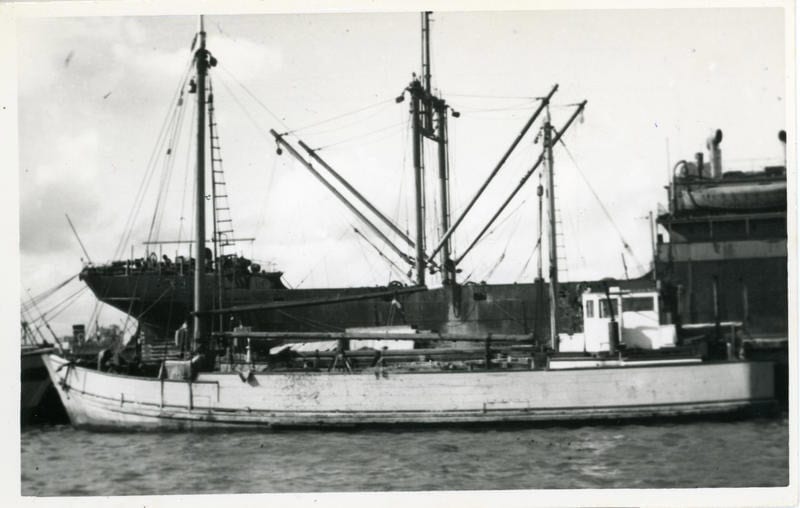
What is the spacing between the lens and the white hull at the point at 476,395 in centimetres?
1877

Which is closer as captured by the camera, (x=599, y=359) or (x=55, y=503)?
(x=55, y=503)

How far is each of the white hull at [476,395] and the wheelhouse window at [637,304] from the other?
1.86 m

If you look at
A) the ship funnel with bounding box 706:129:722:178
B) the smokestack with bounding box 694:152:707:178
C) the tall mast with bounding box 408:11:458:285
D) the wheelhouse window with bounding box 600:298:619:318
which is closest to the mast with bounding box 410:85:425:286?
the tall mast with bounding box 408:11:458:285

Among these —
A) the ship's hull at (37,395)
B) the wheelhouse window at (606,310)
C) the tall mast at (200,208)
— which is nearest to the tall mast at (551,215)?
the wheelhouse window at (606,310)

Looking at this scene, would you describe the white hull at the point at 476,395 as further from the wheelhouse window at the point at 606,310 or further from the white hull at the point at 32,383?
the white hull at the point at 32,383

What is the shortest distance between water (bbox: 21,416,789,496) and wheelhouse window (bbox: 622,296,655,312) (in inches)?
118

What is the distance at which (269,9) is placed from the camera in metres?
13.7

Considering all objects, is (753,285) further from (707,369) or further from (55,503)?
(55,503)

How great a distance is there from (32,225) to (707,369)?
565 inches

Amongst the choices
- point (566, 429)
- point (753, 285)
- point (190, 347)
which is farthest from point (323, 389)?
point (753, 285)

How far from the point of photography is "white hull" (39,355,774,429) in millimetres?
18766

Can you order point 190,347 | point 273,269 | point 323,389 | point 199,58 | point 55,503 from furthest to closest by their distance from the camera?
point 273,269 → point 190,347 → point 323,389 → point 199,58 → point 55,503

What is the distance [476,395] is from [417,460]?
12.1 feet

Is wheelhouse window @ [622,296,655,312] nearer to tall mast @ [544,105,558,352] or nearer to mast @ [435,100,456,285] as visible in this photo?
tall mast @ [544,105,558,352]
